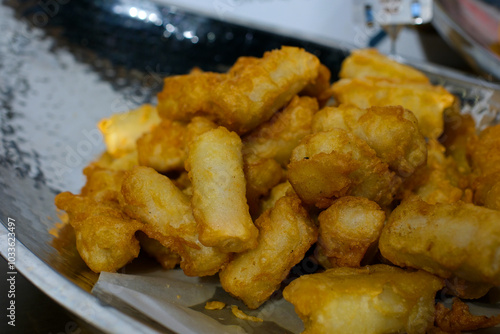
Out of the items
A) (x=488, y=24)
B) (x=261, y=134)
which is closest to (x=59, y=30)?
(x=261, y=134)

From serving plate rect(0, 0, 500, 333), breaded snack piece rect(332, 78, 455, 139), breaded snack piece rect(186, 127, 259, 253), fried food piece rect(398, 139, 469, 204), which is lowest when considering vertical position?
serving plate rect(0, 0, 500, 333)

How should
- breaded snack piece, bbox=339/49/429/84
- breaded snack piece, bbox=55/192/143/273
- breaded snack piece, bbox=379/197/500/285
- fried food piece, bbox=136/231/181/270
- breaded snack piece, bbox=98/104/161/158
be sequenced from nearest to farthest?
1. breaded snack piece, bbox=379/197/500/285
2. breaded snack piece, bbox=55/192/143/273
3. fried food piece, bbox=136/231/181/270
4. breaded snack piece, bbox=339/49/429/84
5. breaded snack piece, bbox=98/104/161/158

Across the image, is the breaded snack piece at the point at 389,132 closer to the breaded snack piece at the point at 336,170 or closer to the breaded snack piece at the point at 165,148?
the breaded snack piece at the point at 336,170

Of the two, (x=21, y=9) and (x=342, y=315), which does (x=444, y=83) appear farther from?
(x=21, y=9)

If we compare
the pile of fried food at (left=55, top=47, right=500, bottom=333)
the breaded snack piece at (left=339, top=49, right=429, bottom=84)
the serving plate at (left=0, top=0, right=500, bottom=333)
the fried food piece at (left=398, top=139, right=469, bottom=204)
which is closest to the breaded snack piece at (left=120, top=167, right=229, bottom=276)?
the pile of fried food at (left=55, top=47, right=500, bottom=333)

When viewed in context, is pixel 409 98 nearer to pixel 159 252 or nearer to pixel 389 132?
pixel 389 132

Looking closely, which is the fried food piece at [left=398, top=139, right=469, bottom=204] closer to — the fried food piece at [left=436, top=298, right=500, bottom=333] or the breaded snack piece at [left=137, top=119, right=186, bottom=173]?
the fried food piece at [left=436, top=298, right=500, bottom=333]

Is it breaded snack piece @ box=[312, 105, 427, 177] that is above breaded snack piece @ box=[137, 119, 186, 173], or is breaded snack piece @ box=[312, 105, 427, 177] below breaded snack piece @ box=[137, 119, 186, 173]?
above

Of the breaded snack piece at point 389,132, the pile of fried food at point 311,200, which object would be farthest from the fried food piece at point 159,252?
the breaded snack piece at point 389,132
